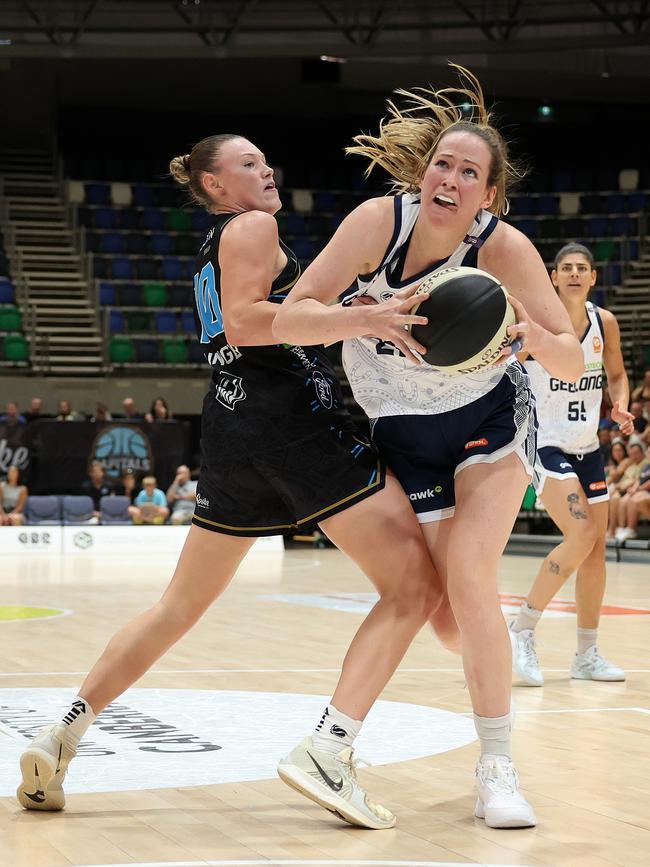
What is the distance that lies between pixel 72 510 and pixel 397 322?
45.1ft

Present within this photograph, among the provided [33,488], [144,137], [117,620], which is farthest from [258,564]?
[144,137]

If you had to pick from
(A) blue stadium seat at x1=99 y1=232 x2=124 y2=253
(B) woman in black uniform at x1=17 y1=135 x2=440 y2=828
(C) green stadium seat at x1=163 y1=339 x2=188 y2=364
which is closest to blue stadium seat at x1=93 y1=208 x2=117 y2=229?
(A) blue stadium seat at x1=99 y1=232 x2=124 y2=253

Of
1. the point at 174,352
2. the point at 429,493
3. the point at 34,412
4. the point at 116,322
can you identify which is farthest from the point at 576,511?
the point at 116,322

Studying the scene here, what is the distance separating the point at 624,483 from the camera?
1566 centimetres

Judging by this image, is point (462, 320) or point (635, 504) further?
point (635, 504)

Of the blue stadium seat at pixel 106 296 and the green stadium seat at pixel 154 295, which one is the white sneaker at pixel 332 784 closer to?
the green stadium seat at pixel 154 295

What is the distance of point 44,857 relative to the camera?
290 cm

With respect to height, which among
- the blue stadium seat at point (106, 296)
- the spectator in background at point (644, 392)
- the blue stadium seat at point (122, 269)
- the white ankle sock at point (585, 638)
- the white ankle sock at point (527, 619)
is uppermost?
the blue stadium seat at point (122, 269)

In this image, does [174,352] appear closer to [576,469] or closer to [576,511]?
[576,469]

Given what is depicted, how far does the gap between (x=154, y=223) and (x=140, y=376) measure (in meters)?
4.36

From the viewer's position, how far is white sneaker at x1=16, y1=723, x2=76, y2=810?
335cm

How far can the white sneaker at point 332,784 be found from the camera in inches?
125

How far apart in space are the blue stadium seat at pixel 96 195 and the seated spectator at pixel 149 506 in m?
9.63

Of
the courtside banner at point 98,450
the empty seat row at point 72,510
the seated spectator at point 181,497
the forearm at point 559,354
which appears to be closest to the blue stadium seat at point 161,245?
the courtside banner at point 98,450
